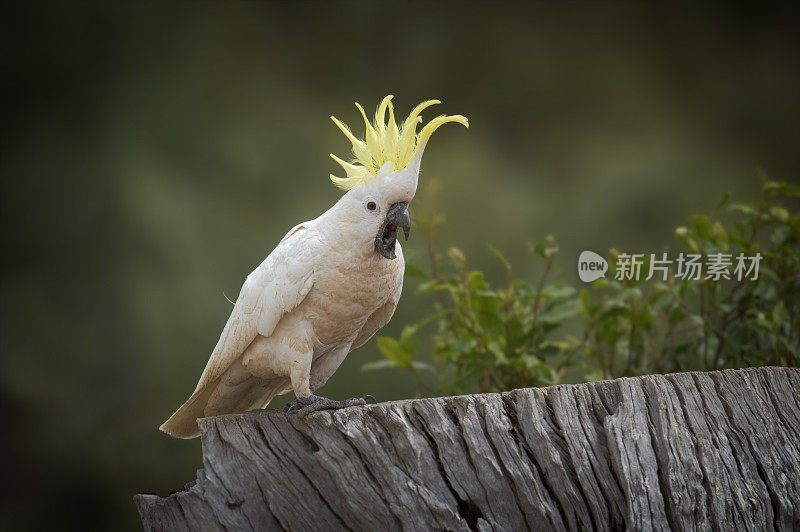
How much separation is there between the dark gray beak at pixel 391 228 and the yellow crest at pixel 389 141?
11 cm

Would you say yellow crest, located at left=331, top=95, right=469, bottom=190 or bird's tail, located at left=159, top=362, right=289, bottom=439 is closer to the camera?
yellow crest, located at left=331, top=95, right=469, bottom=190

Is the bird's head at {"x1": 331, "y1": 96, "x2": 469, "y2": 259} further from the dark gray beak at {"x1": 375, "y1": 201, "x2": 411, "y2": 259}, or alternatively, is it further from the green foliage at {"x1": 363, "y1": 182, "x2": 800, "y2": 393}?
the green foliage at {"x1": 363, "y1": 182, "x2": 800, "y2": 393}

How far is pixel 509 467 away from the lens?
4.21 ft

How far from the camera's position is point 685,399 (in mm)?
1388

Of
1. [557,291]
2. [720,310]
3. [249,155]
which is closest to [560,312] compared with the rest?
[557,291]

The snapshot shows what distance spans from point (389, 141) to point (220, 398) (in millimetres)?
832

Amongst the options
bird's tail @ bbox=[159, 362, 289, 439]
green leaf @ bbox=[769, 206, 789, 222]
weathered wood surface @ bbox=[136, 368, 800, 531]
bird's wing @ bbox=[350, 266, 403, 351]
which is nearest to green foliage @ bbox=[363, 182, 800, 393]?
green leaf @ bbox=[769, 206, 789, 222]

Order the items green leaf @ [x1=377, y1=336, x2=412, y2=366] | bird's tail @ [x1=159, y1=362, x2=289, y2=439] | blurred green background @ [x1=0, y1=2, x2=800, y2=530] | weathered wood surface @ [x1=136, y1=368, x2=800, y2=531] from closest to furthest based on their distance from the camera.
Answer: weathered wood surface @ [x1=136, y1=368, x2=800, y2=531] < bird's tail @ [x1=159, y1=362, x2=289, y2=439] < green leaf @ [x1=377, y1=336, x2=412, y2=366] < blurred green background @ [x1=0, y1=2, x2=800, y2=530]

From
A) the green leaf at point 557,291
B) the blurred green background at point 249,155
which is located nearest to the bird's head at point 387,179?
the blurred green background at point 249,155

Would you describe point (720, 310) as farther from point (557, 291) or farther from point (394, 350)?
point (394, 350)

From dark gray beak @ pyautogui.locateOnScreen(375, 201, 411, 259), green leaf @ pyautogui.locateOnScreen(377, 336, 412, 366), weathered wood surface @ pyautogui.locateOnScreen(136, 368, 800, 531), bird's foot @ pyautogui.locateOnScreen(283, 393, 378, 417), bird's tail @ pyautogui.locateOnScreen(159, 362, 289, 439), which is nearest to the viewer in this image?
weathered wood surface @ pyautogui.locateOnScreen(136, 368, 800, 531)

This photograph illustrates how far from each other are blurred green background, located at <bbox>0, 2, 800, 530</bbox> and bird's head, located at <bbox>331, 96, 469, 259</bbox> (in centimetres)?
106

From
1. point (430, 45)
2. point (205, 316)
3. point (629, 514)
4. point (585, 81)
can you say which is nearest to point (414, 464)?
point (629, 514)

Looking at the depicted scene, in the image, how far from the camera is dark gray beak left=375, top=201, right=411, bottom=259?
152 centimetres
